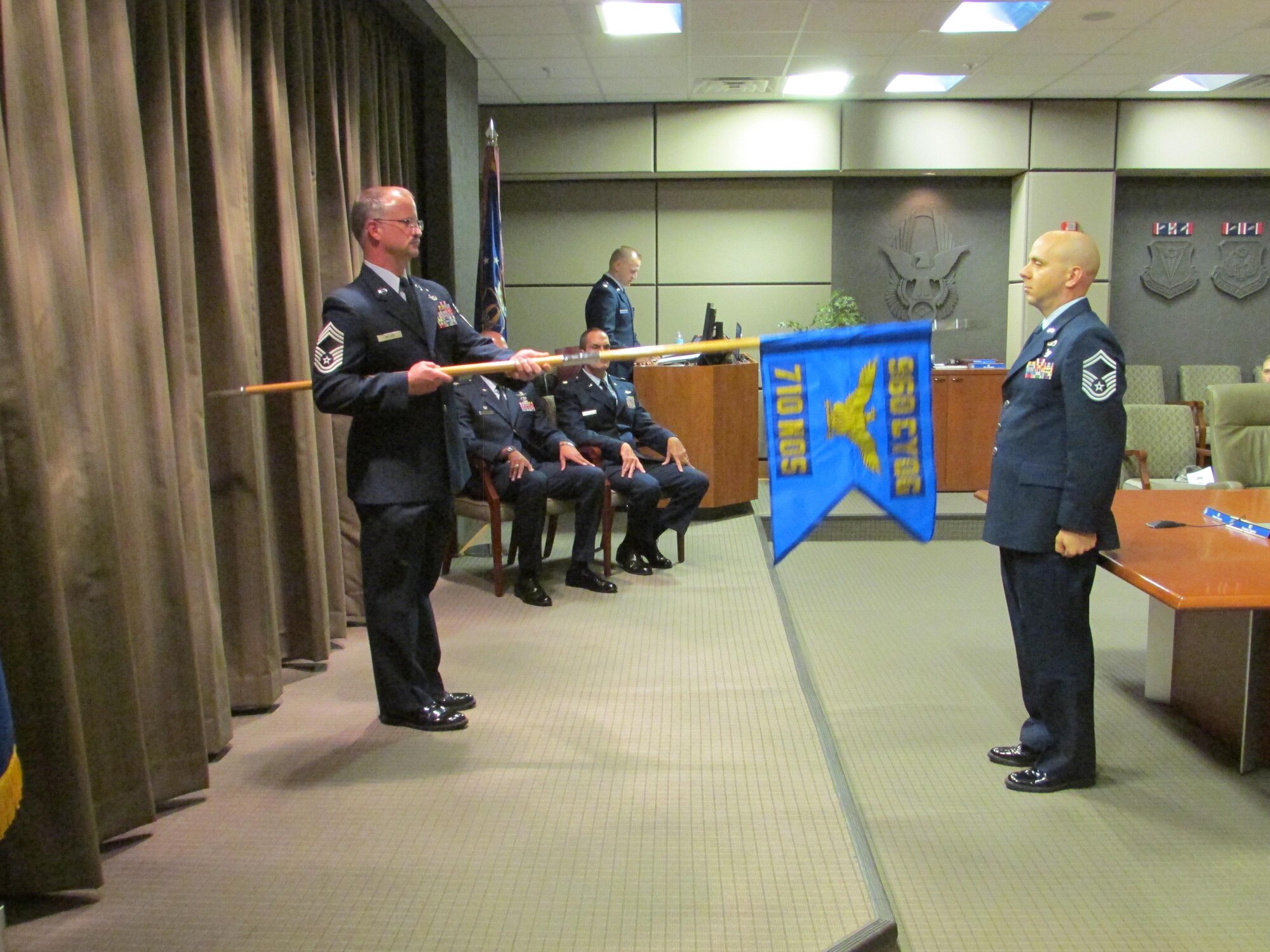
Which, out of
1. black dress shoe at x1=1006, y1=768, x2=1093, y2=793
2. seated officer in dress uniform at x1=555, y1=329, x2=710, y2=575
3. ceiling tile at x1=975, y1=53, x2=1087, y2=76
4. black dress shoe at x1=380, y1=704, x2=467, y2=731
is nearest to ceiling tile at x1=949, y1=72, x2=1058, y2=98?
ceiling tile at x1=975, y1=53, x2=1087, y2=76

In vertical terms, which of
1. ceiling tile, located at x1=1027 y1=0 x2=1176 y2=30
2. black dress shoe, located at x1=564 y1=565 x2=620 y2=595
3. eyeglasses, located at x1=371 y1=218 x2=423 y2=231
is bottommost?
black dress shoe, located at x1=564 y1=565 x2=620 y2=595

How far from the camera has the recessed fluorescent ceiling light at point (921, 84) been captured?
655 cm

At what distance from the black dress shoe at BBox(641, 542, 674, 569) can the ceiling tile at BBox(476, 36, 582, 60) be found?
3.01 m

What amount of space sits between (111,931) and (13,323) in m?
1.19

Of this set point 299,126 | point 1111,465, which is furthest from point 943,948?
point 299,126

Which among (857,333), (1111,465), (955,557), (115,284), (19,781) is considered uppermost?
(115,284)

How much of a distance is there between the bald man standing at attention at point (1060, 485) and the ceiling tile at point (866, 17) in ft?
10.4

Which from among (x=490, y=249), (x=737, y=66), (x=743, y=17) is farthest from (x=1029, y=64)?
(x=490, y=249)

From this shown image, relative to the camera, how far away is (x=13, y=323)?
1.82 m

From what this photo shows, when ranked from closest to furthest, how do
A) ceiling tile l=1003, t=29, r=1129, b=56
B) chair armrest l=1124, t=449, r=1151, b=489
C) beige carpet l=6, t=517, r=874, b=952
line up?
1. beige carpet l=6, t=517, r=874, b=952
2. chair armrest l=1124, t=449, r=1151, b=489
3. ceiling tile l=1003, t=29, r=1129, b=56

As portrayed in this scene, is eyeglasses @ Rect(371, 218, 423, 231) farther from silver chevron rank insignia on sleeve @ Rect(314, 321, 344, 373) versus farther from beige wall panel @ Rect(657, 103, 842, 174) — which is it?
beige wall panel @ Rect(657, 103, 842, 174)

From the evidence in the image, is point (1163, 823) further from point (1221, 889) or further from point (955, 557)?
point (955, 557)

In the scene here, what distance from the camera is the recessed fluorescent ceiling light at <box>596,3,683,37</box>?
5160 millimetres

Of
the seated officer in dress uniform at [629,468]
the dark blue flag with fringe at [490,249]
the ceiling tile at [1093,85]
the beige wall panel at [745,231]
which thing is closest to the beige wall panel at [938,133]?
the ceiling tile at [1093,85]
